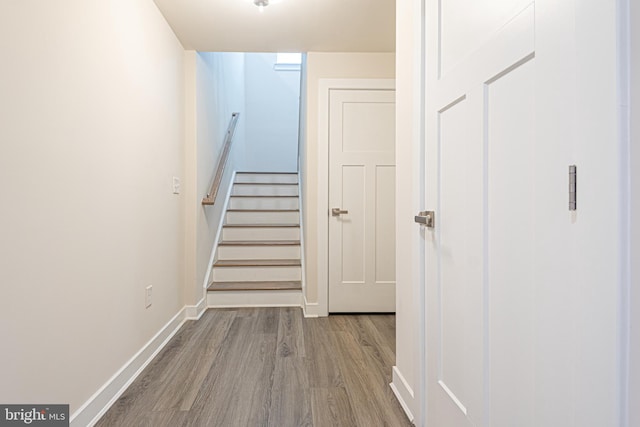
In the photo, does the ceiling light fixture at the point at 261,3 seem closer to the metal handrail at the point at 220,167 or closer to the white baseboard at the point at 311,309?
the metal handrail at the point at 220,167

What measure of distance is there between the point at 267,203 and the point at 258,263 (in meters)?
1.32

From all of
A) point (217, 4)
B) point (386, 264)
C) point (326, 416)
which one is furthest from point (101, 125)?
point (386, 264)

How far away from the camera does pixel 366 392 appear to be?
5.81 feet

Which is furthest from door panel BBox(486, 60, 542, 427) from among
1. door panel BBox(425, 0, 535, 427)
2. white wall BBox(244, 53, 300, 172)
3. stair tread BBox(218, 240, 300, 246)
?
white wall BBox(244, 53, 300, 172)

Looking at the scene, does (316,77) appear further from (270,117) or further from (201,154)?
(270,117)

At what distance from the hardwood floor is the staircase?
448 millimetres

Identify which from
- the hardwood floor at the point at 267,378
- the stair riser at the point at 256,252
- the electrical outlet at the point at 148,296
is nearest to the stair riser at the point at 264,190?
the stair riser at the point at 256,252

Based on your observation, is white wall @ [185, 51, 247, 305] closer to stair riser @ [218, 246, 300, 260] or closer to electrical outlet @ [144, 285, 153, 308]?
stair riser @ [218, 246, 300, 260]

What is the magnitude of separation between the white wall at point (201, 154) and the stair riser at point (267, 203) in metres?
0.50

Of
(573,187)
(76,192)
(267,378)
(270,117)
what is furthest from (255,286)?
(270,117)

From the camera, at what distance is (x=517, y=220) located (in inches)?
33.9

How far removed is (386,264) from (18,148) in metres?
2.58

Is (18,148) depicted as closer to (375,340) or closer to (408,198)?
(408,198)

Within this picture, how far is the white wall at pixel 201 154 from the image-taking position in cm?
298
